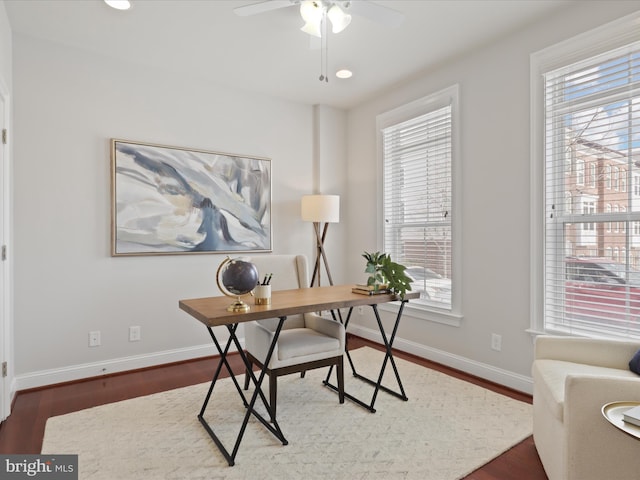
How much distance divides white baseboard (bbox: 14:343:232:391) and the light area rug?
0.67 metres

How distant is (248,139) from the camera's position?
398 centimetres

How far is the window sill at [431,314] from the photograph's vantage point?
3.33 m

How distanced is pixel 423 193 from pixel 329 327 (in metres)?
1.75

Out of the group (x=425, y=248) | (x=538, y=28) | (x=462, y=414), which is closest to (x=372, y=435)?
(x=462, y=414)

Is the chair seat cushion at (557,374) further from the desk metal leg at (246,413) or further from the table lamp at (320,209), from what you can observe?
the table lamp at (320,209)

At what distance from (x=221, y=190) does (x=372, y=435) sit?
255 centimetres

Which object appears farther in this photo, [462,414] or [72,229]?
[72,229]

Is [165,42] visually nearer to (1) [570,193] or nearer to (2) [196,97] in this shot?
(2) [196,97]

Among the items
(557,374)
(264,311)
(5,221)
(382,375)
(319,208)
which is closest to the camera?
(557,374)

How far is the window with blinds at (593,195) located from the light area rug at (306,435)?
2.66ft

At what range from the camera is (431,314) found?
3.56m

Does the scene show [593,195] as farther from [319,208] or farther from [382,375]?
[319,208]

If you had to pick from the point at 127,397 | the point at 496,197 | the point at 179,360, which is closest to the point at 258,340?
the point at 127,397

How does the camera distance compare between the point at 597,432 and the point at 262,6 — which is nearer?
the point at 597,432
